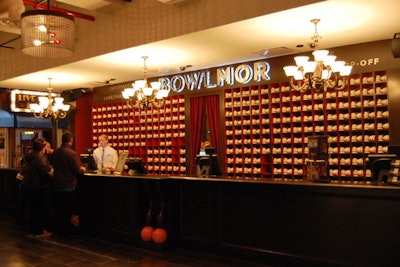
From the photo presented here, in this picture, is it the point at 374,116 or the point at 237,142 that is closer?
the point at 374,116

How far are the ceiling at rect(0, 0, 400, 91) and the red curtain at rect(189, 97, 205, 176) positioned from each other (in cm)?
86

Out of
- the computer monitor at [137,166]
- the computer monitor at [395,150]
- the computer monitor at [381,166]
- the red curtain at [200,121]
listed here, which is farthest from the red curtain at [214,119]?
the computer monitor at [395,150]

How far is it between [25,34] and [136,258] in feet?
10.5

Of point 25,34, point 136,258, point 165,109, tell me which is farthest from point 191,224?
point 165,109

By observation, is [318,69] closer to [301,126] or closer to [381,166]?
[381,166]

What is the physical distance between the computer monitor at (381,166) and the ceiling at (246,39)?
6.63 feet

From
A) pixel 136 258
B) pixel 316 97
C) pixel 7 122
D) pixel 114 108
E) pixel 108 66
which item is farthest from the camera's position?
pixel 7 122

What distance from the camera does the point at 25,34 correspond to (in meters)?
3.84

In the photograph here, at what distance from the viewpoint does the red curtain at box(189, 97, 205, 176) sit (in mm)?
9922

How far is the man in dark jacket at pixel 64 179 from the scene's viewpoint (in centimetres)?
650

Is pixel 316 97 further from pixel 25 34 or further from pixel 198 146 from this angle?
pixel 25 34

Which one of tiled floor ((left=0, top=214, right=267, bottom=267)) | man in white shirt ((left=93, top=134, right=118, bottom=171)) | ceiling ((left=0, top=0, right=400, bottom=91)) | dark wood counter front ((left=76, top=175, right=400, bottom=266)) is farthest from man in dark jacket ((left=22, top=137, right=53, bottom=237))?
ceiling ((left=0, top=0, right=400, bottom=91))

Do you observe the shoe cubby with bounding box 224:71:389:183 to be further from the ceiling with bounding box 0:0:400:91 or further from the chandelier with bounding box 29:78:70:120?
the chandelier with bounding box 29:78:70:120

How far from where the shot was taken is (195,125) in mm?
10047
